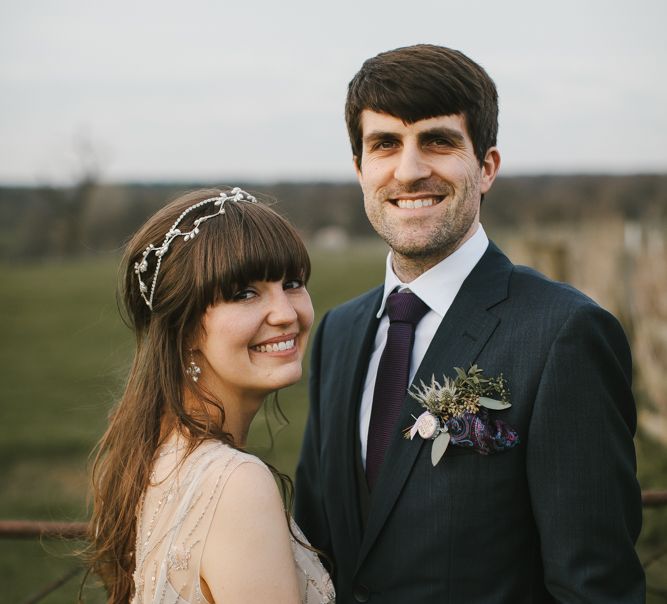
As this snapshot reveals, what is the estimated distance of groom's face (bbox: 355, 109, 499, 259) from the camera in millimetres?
2830

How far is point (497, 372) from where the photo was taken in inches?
101

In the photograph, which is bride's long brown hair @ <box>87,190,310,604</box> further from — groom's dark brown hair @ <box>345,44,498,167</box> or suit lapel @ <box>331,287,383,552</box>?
groom's dark brown hair @ <box>345,44,498,167</box>

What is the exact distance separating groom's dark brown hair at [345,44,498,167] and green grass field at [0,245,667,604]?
1402mm

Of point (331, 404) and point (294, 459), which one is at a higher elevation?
point (331, 404)

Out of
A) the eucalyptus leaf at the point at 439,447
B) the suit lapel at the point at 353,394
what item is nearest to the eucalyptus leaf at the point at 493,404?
the eucalyptus leaf at the point at 439,447

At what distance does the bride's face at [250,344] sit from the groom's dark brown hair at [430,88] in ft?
2.78

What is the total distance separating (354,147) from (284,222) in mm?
665

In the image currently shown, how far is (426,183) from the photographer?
2.85m

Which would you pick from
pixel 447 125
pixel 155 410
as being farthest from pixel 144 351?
pixel 447 125

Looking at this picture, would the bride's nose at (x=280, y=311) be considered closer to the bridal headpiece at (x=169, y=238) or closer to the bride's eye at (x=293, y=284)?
the bride's eye at (x=293, y=284)

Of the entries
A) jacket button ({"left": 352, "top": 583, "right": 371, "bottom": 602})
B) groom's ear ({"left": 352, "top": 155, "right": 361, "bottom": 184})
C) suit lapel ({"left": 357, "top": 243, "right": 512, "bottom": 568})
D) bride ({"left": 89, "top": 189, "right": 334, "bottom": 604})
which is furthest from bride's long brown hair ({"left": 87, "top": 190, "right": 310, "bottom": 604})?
groom's ear ({"left": 352, "top": 155, "right": 361, "bottom": 184})

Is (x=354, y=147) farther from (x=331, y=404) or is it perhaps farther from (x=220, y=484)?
(x=220, y=484)

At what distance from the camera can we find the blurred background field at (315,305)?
7.89 m

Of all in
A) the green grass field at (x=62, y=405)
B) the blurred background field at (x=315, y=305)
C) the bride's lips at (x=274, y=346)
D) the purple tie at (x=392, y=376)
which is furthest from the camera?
the blurred background field at (x=315, y=305)
